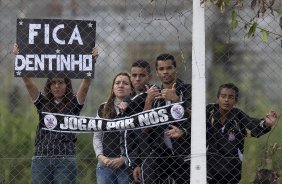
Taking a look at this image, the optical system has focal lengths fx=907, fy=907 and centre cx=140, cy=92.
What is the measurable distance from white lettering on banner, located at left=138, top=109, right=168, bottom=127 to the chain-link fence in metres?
0.09

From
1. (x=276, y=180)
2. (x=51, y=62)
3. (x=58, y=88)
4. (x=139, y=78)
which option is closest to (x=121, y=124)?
(x=139, y=78)

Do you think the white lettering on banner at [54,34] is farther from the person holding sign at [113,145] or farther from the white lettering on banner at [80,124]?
the white lettering on banner at [80,124]

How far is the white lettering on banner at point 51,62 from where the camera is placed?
7570 mm

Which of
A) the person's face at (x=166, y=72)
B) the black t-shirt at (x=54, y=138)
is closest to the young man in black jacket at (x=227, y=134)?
the person's face at (x=166, y=72)

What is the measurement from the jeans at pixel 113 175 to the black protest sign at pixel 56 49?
85 cm

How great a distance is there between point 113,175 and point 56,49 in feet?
3.91

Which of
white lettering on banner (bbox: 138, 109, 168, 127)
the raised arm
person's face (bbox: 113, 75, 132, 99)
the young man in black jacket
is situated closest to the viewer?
white lettering on banner (bbox: 138, 109, 168, 127)

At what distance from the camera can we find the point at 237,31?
26.4 feet

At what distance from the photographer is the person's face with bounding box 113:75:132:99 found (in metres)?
7.80

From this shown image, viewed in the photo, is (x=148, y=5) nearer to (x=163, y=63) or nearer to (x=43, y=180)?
(x=163, y=63)

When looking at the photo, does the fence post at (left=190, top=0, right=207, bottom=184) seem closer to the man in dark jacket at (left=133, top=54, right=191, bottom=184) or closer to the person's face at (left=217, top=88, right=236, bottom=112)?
the man in dark jacket at (left=133, top=54, right=191, bottom=184)

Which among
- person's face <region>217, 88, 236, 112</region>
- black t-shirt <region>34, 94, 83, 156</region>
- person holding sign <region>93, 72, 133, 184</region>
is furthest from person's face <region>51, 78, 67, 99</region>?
person's face <region>217, 88, 236, 112</region>

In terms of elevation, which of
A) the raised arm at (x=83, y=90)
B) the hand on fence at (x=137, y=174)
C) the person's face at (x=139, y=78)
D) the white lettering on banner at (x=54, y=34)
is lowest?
the hand on fence at (x=137, y=174)

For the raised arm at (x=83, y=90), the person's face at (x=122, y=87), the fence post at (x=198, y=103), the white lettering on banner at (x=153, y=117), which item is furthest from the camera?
the person's face at (x=122, y=87)
